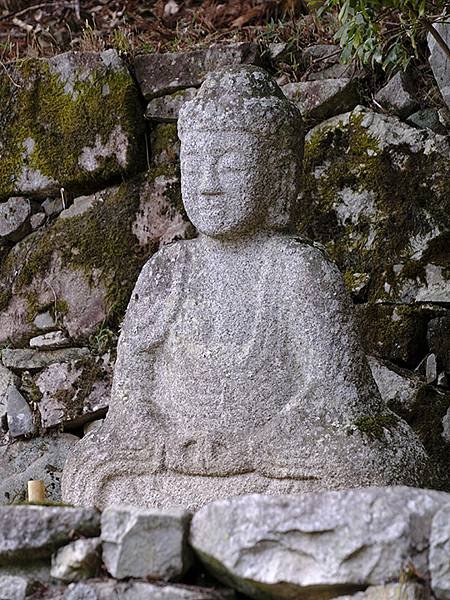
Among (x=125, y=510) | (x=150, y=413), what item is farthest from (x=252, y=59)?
(x=125, y=510)

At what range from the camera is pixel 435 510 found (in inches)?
84.8

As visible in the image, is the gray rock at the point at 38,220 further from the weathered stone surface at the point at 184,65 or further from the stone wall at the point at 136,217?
the weathered stone surface at the point at 184,65

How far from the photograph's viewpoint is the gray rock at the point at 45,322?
193 inches

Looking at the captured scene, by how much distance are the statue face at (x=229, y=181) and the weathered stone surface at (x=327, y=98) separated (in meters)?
1.48

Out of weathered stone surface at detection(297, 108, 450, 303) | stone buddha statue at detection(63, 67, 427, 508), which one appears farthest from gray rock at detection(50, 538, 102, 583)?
weathered stone surface at detection(297, 108, 450, 303)

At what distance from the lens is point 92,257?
4.89 m

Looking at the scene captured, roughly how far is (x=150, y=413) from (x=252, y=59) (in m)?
2.11

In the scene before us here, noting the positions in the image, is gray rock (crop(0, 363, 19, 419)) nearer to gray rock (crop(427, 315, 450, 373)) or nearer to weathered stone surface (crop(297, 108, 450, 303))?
weathered stone surface (crop(297, 108, 450, 303))

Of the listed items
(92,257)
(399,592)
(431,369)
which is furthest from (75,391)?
(399,592)

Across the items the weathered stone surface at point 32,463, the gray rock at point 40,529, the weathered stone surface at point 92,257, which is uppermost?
the gray rock at point 40,529

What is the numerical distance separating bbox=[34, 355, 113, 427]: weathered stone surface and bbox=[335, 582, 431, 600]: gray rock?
2.62 metres

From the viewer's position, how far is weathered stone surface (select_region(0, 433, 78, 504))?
4.59 m

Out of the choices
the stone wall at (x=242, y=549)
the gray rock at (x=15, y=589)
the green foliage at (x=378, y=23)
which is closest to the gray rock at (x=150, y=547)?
the stone wall at (x=242, y=549)

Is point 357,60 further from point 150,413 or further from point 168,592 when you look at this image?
point 168,592
